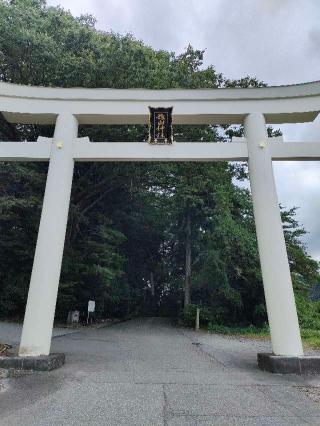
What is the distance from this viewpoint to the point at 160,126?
6879 mm

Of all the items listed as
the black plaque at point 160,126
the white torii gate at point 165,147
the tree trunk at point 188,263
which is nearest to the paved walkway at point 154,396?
the white torii gate at point 165,147

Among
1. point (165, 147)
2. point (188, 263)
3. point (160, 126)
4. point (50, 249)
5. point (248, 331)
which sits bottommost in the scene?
point (248, 331)

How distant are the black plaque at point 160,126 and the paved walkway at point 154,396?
426cm

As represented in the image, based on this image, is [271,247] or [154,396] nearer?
[154,396]

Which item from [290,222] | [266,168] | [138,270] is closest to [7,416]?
[266,168]

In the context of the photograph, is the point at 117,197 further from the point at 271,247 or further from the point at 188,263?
the point at 271,247

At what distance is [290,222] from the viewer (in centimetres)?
1983

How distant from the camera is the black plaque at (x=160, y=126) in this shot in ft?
22.3

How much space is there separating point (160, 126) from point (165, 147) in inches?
18.4

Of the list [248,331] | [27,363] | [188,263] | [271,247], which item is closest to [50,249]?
[27,363]

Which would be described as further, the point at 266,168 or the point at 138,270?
the point at 138,270

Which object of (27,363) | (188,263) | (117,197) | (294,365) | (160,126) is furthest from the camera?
(117,197)

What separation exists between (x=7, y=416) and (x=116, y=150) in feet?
15.6

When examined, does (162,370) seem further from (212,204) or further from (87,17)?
(87,17)
